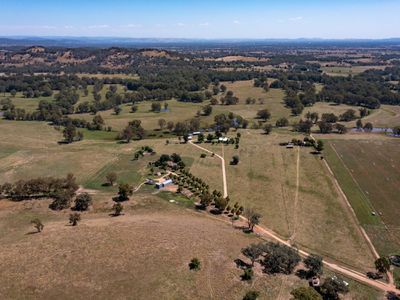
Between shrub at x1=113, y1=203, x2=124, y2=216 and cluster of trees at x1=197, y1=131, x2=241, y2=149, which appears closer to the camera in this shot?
shrub at x1=113, y1=203, x2=124, y2=216

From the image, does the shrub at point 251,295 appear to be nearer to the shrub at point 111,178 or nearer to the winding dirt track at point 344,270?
the winding dirt track at point 344,270

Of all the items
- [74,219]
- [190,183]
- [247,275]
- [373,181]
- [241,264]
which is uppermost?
[247,275]

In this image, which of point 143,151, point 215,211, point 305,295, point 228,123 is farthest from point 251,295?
point 228,123

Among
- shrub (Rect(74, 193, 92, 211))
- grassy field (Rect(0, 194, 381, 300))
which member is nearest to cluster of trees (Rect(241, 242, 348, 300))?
grassy field (Rect(0, 194, 381, 300))

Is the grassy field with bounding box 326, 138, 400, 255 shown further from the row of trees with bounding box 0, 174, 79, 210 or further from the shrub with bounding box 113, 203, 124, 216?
the row of trees with bounding box 0, 174, 79, 210

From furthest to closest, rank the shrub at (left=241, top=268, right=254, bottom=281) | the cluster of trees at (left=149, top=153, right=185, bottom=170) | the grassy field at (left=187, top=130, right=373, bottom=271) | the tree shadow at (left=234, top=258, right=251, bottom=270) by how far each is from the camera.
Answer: the cluster of trees at (left=149, top=153, right=185, bottom=170)
the grassy field at (left=187, top=130, right=373, bottom=271)
the tree shadow at (left=234, top=258, right=251, bottom=270)
the shrub at (left=241, top=268, right=254, bottom=281)

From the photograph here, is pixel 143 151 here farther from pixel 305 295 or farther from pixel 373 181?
pixel 305 295

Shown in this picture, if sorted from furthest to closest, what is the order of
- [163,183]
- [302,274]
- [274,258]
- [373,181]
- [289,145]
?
[289,145] → [373,181] → [163,183] → [274,258] → [302,274]

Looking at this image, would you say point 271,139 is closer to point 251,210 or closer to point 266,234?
point 251,210

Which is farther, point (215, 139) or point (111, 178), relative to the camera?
point (215, 139)
